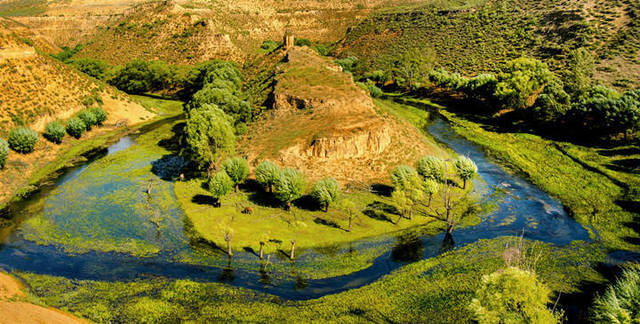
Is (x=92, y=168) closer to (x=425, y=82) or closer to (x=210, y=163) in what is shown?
(x=210, y=163)

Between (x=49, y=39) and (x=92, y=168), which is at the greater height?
(x=49, y=39)

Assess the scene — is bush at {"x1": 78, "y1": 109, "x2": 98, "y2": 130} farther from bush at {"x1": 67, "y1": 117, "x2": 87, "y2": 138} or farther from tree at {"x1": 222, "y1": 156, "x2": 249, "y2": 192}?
tree at {"x1": 222, "y1": 156, "x2": 249, "y2": 192}

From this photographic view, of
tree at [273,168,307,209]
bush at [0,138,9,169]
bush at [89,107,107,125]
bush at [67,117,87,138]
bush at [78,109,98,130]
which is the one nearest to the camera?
tree at [273,168,307,209]

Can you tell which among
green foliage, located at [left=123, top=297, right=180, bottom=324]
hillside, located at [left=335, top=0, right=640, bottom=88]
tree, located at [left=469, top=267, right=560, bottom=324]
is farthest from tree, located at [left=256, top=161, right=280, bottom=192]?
hillside, located at [left=335, top=0, right=640, bottom=88]

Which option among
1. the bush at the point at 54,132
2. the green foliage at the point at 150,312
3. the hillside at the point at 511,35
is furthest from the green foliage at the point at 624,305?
the hillside at the point at 511,35

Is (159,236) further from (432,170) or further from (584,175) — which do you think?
(584,175)

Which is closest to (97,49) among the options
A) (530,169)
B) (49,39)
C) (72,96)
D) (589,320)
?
(49,39)

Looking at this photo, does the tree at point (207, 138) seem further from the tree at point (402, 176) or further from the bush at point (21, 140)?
the bush at point (21, 140)

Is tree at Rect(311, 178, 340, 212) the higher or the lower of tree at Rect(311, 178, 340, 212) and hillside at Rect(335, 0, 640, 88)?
the lower
